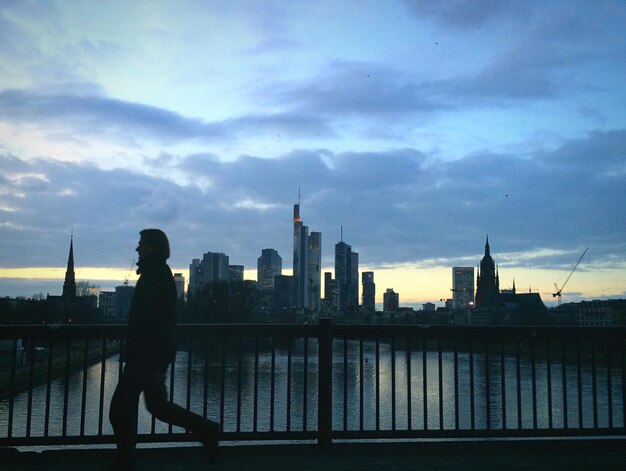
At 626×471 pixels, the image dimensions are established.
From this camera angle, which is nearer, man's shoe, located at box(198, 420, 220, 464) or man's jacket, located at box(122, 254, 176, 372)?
man's jacket, located at box(122, 254, 176, 372)

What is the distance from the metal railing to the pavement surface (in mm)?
116

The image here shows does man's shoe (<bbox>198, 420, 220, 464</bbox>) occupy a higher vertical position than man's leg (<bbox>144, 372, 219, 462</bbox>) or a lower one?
lower

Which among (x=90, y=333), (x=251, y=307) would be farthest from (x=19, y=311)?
(x=90, y=333)

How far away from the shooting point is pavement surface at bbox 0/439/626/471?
472cm

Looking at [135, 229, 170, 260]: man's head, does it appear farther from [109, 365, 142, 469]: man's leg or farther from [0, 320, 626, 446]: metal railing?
[0, 320, 626, 446]: metal railing

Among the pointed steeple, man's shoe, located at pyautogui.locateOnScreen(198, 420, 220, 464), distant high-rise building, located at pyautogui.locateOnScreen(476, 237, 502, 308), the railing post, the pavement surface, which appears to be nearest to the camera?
man's shoe, located at pyautogui.locateOnScreen(198, 420, 220, 464)

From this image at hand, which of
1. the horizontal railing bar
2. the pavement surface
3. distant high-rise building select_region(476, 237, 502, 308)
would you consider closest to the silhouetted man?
the pavement surface

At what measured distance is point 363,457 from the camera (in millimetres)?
5086

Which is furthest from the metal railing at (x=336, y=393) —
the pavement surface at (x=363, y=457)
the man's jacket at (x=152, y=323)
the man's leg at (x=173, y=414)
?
the man's jacket at (x=152, y=323)

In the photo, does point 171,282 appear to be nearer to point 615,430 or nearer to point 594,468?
point 594,468

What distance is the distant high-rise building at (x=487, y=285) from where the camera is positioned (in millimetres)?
163125

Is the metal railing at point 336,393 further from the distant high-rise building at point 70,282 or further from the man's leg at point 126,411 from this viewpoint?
the distant high-rise building at point 70,282

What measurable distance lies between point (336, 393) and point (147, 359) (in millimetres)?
29802

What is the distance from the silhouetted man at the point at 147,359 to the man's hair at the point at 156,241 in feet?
0.30
